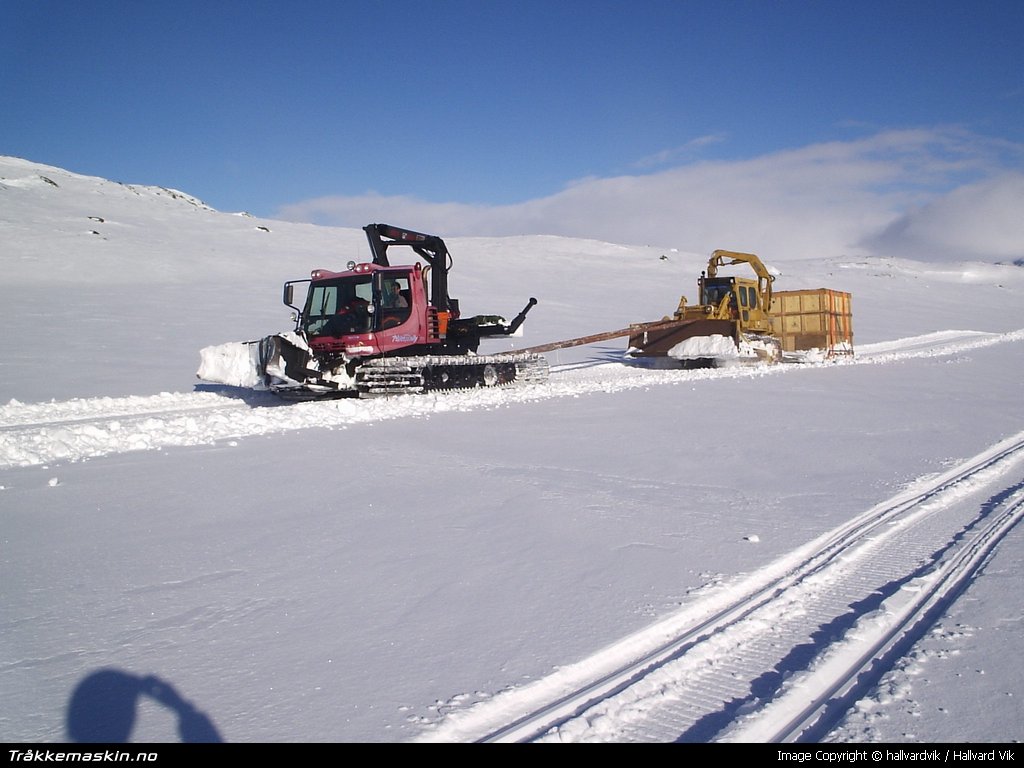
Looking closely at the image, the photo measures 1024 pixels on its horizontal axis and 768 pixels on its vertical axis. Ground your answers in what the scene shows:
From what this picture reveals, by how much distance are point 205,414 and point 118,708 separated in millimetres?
8700

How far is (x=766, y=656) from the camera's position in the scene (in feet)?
11.4

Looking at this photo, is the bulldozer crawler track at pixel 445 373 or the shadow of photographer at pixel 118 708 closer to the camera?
the shadow of photographer at pixel 118 708

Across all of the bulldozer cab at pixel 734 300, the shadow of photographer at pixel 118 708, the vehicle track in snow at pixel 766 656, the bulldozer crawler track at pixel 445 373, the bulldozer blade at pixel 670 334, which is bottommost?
the vehicle track in snow at pixel 766 656

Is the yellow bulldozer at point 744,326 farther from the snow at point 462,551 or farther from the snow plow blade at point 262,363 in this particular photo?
the snow plow blade at point 262,363

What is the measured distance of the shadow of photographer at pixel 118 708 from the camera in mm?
2898

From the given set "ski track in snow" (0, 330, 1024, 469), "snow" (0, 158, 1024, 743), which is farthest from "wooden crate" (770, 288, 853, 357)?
"snow" (0, 158, 1024, 743)

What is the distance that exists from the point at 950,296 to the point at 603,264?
26.2 m

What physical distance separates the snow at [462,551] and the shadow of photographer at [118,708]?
1 centimetres

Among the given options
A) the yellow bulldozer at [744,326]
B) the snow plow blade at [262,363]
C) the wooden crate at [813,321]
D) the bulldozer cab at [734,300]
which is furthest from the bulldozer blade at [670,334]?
the snow plow blade at [262,363]

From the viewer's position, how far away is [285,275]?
3769 centimetres

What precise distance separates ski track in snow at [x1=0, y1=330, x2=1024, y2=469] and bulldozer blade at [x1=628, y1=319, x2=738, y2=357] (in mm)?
1862

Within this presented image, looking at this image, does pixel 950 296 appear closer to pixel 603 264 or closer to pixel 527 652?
pixel 603 264

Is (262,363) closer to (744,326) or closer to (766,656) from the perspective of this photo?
(766,656)

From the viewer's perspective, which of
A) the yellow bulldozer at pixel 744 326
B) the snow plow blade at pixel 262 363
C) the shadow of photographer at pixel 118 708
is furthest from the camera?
the yellow bulldozer at pixel 744 326
